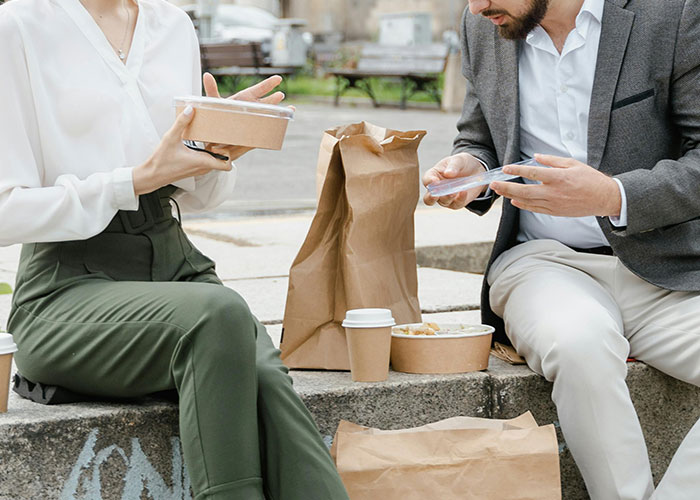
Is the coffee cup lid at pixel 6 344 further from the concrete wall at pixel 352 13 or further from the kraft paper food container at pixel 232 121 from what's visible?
the concrete wall at pixel 352 13

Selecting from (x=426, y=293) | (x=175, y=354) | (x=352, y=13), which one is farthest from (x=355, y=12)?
(x=175, y=354)

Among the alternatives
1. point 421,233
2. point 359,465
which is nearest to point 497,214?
point 421,233

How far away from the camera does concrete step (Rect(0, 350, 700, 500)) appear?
2.18 meters

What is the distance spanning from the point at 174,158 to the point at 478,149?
1.06m

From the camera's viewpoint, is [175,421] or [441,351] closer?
[175,421]

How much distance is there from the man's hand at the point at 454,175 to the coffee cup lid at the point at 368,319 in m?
0.31

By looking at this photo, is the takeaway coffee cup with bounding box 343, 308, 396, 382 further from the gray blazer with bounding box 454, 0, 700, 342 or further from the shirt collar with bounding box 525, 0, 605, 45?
the shirt collar with bounding box 525, 0, 605, 45

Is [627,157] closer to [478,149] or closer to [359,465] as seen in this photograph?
[478,149]

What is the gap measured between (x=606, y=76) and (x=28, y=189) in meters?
1.38

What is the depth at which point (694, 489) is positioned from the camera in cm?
229

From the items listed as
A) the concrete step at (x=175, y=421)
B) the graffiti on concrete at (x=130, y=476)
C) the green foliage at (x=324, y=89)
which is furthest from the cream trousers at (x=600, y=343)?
the green foliage at (x=324, y=89)

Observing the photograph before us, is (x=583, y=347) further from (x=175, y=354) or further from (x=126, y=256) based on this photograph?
(x=126, y=256)

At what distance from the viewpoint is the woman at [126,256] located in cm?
198

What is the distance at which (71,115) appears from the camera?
224 cm
